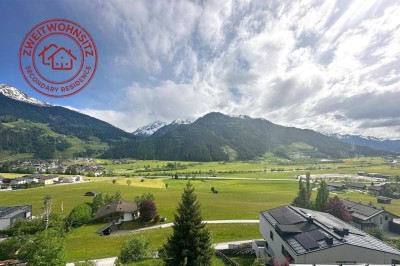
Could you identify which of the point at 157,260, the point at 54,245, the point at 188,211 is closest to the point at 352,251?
the point at 188,211

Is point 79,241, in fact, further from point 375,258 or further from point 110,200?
point 375,258

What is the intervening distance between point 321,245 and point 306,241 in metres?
2.03

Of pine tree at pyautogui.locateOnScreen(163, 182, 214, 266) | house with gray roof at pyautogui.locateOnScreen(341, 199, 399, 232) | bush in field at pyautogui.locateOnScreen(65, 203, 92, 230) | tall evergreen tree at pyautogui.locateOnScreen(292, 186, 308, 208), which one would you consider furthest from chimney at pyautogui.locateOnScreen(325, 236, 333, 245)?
bush in field at pyautogui.locateOnScreen(65, 203, 92, 230)

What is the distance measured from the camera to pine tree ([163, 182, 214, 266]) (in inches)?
1201

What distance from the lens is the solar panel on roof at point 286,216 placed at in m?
41.0

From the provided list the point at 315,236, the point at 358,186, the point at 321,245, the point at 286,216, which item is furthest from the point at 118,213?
the point at 358,186

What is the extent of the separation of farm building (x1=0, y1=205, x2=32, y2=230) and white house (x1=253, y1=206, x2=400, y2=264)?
61676 millimetres

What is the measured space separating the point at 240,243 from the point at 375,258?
23.9m

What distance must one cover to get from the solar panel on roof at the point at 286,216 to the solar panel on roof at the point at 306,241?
16.8 feet

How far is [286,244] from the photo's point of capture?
3522 cm

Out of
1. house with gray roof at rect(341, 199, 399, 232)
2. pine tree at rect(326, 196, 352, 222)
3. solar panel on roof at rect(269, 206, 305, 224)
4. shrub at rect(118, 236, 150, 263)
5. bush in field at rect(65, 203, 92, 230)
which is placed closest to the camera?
shrub at rect(118, 236, 150, 263)

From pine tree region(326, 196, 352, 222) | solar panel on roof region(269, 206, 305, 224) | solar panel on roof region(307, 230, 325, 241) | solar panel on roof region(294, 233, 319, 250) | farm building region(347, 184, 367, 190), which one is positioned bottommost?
farm building region(347, 184, 367, 190)

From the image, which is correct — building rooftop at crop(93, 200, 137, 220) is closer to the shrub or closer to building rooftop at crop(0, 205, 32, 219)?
building rooftop at crop(0, 205, 32, 219)

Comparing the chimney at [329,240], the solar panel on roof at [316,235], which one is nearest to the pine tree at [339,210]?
the solar panel on roof at [316,235]
